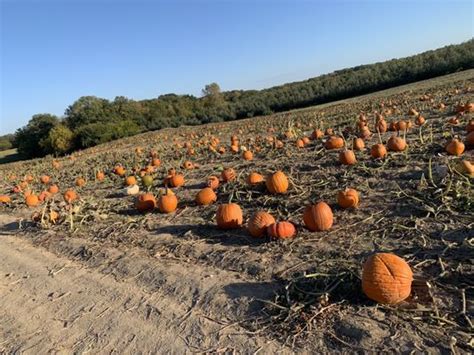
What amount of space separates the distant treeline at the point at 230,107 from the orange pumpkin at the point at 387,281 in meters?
32.8

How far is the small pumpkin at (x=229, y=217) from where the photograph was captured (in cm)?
562

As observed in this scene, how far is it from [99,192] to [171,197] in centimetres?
388

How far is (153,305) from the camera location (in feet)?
14.0

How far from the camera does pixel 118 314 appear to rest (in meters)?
4.23

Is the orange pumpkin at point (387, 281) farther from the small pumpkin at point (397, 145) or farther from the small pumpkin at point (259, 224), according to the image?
the small pumpkin at point (397, 145)

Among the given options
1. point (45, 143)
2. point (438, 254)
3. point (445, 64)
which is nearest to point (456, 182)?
point (438, 254)

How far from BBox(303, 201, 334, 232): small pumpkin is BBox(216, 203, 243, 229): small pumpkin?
3.28 feet

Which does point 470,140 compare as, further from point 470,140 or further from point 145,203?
point 145,203

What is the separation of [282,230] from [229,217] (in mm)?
933

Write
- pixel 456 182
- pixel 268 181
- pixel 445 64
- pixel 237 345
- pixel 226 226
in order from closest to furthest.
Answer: pixel 237 345
pixel 456 182
pixel 226 226
pixel 268 181
pixel 445 64

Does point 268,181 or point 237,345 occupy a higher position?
point 268,181

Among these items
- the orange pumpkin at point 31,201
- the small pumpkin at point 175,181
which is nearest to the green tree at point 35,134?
the orange pumpkin at point 31,201

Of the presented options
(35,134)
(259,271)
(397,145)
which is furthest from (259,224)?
(35,134)

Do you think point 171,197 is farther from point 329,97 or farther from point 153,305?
point 329,97
